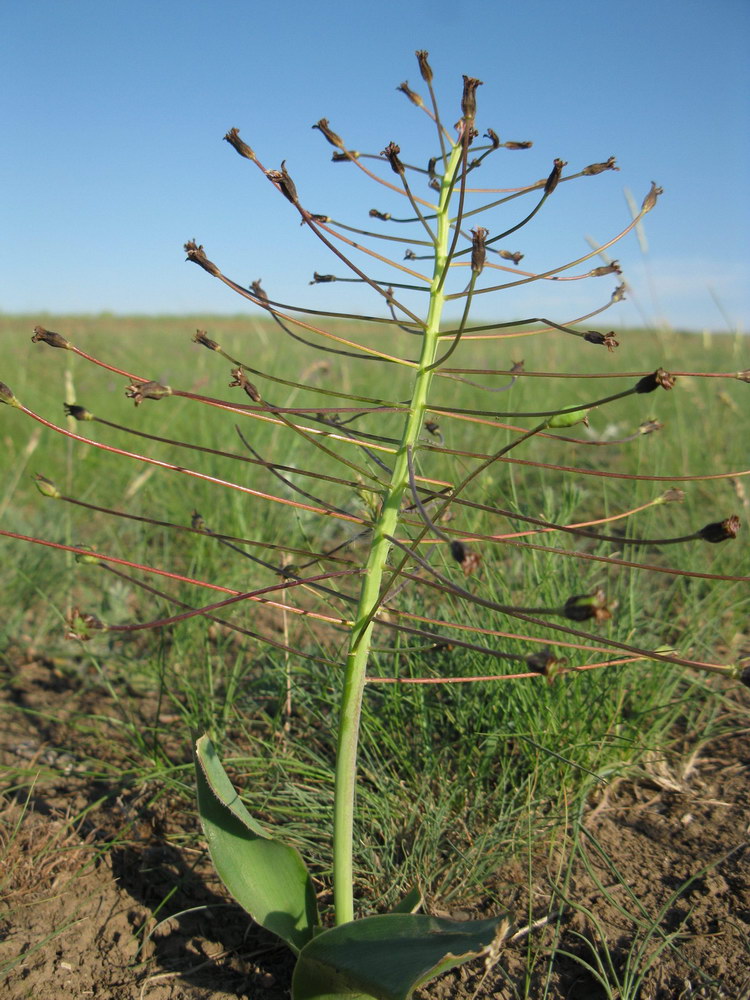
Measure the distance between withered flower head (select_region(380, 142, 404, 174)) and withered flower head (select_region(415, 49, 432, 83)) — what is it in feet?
0.42

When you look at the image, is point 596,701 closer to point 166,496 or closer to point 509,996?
point 509,996

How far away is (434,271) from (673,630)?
59.2 inches

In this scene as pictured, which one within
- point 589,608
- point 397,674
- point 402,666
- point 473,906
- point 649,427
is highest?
point 649,427

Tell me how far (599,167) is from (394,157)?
0.35 m

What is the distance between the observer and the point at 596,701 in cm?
171

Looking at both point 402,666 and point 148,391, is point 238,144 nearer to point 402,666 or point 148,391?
point 148,391

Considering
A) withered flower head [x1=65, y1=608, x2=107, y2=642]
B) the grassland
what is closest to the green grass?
the grassland

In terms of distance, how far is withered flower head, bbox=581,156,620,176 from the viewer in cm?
118

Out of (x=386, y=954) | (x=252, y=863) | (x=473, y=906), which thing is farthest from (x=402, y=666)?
(x=386, y=954)

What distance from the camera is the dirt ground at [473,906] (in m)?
1.33

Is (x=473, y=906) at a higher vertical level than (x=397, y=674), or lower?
lower

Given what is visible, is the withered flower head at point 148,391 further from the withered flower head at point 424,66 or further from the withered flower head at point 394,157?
the withered flower head at point 424,66

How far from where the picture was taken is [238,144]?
1.12m

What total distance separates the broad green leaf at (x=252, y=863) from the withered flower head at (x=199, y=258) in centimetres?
79
